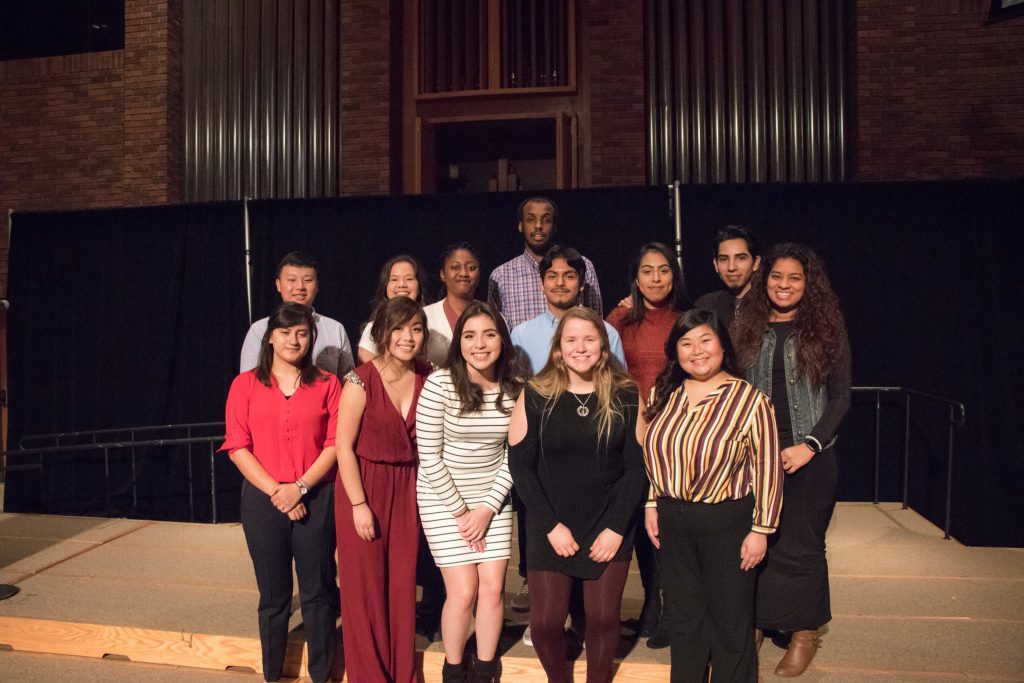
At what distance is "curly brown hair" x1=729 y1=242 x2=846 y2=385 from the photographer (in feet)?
10.00

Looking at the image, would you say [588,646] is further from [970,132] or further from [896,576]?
[970,132]

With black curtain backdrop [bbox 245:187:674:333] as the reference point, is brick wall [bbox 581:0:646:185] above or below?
above

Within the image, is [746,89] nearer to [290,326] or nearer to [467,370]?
[467,370]

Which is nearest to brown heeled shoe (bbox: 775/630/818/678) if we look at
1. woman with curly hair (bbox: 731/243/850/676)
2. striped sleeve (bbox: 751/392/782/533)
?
woman with curly hair (bbox: 731/243/850/676)

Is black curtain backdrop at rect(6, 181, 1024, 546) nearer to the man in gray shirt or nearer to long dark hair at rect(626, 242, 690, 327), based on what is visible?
the man in gray shirt

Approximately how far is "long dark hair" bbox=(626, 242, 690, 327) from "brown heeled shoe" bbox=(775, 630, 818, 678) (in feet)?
4.35

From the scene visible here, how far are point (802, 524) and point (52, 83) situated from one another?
8.37 meters

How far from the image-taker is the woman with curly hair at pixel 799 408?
117 inches

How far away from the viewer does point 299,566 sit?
3.13 m

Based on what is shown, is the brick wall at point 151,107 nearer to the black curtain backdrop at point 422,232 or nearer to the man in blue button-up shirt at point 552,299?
the black curtain backdrop at point 422,232

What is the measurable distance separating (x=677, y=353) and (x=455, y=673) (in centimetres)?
137

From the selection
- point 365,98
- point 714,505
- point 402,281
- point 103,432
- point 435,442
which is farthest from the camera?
point 365,98

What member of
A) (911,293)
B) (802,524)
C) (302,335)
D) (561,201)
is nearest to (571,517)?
(802,524)

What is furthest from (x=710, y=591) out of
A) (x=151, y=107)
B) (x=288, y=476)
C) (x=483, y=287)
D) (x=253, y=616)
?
(x=151, y=107)
